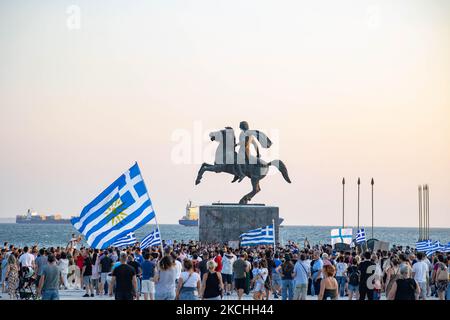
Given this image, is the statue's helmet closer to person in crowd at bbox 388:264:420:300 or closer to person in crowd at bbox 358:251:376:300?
person in crowd at bbox 358:251:376:300

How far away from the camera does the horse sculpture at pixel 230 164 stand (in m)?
45.5

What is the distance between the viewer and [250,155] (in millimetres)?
46062

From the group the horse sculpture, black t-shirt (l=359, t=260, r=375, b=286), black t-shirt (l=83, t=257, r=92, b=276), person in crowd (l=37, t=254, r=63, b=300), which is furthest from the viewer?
the horse sculpture

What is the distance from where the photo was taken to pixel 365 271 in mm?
21719

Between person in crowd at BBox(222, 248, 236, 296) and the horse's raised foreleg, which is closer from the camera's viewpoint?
person in crowd at BBox(222, 248, 236, 296)

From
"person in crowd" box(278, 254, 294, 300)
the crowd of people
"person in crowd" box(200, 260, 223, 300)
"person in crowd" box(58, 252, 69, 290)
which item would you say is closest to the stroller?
the crowd of people

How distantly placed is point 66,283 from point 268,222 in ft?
56.0

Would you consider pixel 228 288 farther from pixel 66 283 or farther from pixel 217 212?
pixel 217 212

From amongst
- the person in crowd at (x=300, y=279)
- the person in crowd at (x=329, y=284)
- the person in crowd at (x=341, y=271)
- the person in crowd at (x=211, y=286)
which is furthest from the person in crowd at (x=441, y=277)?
the person in crowd at (x=211, y=286)

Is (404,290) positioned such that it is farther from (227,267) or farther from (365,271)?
(227,267)

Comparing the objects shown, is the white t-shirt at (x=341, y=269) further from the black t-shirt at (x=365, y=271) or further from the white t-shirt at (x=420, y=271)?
the black t-shirt at (x=365, y=271)

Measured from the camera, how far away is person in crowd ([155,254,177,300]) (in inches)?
697

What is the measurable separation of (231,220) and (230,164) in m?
2.67

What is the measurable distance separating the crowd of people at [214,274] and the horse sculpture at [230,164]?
1469 centimetres
